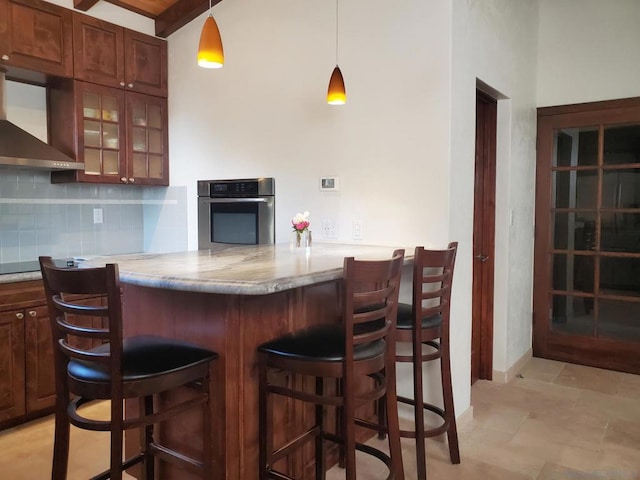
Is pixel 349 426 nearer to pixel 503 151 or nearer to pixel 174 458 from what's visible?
pixel 174 458

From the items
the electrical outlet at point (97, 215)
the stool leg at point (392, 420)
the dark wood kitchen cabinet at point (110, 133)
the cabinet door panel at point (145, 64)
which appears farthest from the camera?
the electrical outlet at point (97, 215)

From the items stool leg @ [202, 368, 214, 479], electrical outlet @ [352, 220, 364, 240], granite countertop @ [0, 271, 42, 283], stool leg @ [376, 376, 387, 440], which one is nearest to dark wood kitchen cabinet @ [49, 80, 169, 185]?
granite countertop @ [0, 271, 42, 283]

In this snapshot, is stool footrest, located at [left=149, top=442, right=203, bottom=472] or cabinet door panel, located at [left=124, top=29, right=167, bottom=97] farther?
cabinet door panel, located at [left=124, top=29, right=167, bottom=97]

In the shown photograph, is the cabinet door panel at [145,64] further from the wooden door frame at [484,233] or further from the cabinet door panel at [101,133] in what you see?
the wooden door frame at [484,233]

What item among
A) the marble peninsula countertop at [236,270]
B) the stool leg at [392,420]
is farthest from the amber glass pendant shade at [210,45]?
the stool leg at [392,420]

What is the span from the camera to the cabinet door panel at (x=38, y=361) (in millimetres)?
2920

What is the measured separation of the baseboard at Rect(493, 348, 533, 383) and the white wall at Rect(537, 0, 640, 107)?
2.11 metres

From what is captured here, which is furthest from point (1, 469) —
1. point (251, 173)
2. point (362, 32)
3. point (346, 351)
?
point (362, 32)

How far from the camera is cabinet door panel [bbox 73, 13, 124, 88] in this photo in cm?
353

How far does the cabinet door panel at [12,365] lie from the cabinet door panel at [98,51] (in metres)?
1.79

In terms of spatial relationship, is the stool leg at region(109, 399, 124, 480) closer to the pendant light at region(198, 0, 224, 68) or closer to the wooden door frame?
the pendant light at region(198, 0, 224, 68)

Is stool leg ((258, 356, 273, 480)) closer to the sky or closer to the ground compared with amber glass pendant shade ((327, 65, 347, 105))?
closer to the ground

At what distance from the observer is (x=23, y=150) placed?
10.6ft

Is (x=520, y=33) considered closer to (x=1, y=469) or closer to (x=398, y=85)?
(x=398, y=85)
